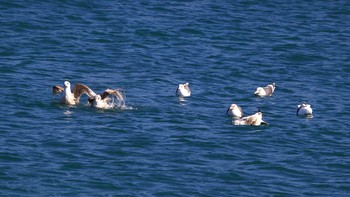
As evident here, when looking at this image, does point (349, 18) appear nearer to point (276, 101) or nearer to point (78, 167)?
point (276, 101)

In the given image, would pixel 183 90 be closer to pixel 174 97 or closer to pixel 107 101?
pixel 174 97

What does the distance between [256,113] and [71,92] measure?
5391 millimetres

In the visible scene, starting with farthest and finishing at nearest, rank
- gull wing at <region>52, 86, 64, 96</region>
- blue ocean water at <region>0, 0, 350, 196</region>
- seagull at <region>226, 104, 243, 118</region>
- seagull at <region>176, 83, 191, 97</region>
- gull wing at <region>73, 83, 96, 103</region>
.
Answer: seagull at <region>176, 83, 191, 97</region>
gull wing at <region>52, 86, 64, 96</region>
gull wing at <region>73, 83, 96, 103</region>
seagull at <region>226, 104, 243, 118</region>
blue ocean water at <region>0, 0, 350, 196</region>

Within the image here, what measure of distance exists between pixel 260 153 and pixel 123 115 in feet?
16.1

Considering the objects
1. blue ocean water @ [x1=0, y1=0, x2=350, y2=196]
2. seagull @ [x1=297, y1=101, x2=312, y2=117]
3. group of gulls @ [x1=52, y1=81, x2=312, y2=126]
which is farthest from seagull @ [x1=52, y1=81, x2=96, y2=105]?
seagull @ [x1=297, y1=101, x2=312, y2=117]

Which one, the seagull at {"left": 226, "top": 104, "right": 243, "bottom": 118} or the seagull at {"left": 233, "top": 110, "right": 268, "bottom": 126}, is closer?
the seagull at {"left": 233, "top": 110, "right": 268, "bottom": 126}

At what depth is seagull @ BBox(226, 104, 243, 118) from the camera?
3064 cm

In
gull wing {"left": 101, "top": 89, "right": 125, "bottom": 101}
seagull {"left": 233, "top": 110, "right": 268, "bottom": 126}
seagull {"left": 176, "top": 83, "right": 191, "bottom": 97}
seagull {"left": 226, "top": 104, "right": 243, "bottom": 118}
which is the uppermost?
seagull {"left": 176, "top": 83, "right": 191, "bottom": 97}

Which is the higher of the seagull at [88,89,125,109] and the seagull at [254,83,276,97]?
the seagull at [254,83,276,97]

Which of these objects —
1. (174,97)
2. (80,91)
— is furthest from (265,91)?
(80,91)

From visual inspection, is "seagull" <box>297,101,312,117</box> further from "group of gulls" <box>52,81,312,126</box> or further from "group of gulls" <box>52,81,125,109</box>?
"group of gulls" <box>52,81,125,109</box>

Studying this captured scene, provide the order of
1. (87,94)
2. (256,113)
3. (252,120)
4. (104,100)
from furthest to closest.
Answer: (87,94)
(104,100)
(256,113)
(252,120)

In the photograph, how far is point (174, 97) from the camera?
110ft

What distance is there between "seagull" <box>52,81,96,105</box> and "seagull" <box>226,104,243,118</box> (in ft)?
12.8
